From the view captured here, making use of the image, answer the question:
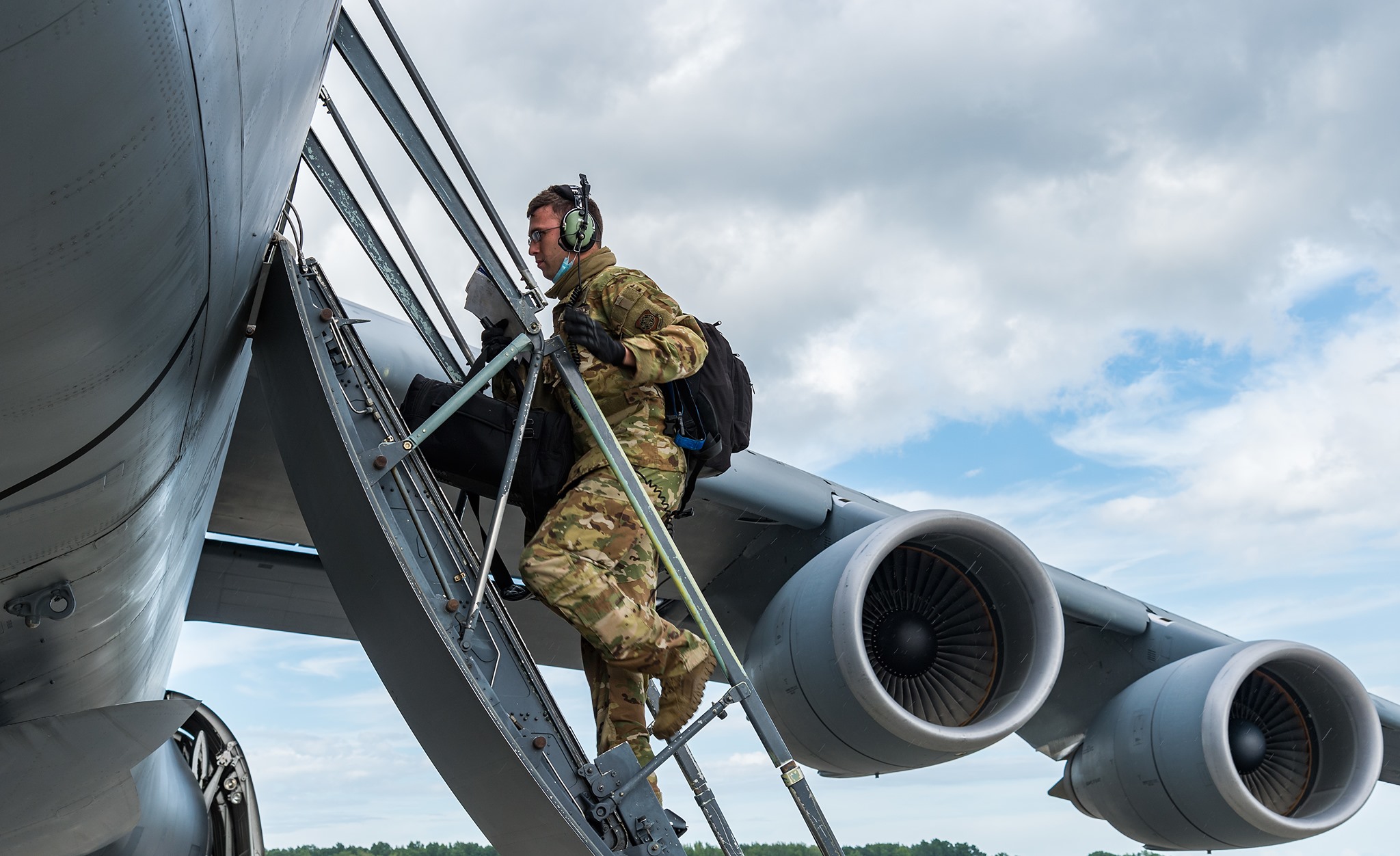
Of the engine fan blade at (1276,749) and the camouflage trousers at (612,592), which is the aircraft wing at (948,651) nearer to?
the engine fan blade at (1276,749)

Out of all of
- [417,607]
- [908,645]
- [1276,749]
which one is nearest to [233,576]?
[908,645]

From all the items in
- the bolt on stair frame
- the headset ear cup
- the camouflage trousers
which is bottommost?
the bolt on stair frame

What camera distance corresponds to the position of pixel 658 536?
3.18 m

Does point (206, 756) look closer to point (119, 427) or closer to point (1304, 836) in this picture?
point (119, 427)

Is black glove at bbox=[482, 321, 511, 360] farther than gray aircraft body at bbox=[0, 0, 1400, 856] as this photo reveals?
Yes

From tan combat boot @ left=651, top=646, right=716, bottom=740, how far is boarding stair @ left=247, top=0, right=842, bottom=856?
0.35 ft

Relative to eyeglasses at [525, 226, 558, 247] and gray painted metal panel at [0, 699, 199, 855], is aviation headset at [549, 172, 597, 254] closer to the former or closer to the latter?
eyeglasses at [525, 226, 558, 247]

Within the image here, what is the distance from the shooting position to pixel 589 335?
128 inches

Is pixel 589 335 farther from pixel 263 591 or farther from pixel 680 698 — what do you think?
pixel 263 591

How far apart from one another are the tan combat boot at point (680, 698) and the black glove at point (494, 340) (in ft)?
3.48

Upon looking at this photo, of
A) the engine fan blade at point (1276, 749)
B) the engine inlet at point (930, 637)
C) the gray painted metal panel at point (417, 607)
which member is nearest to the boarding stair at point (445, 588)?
the gray painted metal panel at point (417, 607)

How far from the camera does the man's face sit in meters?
3.76

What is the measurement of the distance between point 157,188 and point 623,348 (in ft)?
5.51

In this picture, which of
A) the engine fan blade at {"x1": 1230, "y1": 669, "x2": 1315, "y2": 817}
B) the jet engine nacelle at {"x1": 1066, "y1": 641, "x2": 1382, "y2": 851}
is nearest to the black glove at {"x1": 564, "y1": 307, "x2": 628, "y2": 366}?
the jet engine nacelle at {"x1": 1066, "y1": 641, "x2": 1382, "y2": 851}
